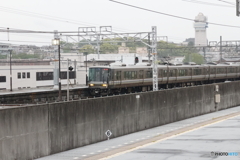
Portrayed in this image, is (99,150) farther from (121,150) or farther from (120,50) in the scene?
(120,50)

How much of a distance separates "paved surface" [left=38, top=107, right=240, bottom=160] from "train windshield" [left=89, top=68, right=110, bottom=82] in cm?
2139

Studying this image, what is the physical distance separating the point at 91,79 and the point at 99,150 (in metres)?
29.3

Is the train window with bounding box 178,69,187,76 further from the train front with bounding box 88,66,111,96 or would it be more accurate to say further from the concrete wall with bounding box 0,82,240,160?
the concrete wall with bounding box 0,82,240,160

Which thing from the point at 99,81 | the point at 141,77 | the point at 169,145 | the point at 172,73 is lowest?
the point at 169,145

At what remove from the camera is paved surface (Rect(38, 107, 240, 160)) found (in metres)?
14.7

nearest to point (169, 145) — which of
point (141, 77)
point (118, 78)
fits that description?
point (118, 78)

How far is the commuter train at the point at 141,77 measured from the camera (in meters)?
44.8

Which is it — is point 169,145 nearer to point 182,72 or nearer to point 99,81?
point 99,81

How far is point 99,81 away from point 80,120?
26911 millimetres

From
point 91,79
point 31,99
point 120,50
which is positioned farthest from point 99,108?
point 120,50

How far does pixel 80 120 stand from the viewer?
58.5 ft

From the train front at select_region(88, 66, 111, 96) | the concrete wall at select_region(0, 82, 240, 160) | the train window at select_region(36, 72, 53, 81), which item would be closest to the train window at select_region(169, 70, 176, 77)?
the train front at select_region(88, 66, 111, 96)

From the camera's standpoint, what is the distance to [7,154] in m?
13.9

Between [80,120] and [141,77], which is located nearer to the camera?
[80,120]
